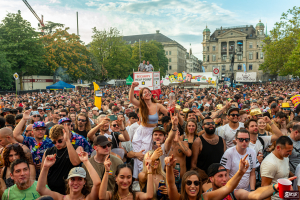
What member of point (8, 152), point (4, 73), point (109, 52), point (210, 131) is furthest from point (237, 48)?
point (8, 152)

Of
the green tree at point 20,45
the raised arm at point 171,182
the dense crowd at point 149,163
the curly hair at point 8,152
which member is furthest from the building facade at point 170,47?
the raised arm at point 171,182

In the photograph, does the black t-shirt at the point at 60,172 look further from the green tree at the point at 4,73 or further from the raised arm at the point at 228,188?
the green tree at the point at 4,73

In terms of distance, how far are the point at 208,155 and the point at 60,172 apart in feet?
8.74

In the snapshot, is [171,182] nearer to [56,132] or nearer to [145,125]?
[145,125]

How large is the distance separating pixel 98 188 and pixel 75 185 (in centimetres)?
31

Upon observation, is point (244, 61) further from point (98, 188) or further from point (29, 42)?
point (98, 188)

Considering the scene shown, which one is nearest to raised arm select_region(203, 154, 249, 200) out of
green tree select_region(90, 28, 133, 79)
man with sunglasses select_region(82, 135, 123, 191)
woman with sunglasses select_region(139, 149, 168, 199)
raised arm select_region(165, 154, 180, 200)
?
raised arm select_region(165, 154, 180, 200)

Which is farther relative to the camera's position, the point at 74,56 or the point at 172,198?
the point at 74,56

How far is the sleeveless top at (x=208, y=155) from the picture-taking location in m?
4.54

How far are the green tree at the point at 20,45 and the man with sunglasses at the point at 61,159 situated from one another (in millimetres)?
39947

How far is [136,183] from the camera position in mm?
3586

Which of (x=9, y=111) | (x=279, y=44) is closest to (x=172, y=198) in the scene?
(x=9, y=111)

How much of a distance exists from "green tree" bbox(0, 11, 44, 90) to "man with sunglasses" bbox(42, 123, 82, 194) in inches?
1573

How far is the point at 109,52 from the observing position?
5328 cm
